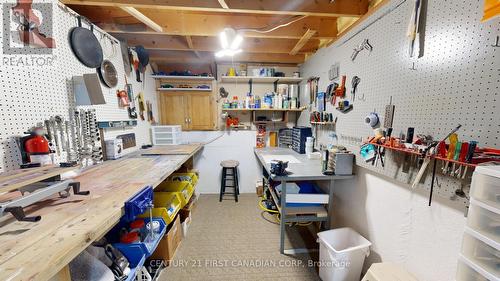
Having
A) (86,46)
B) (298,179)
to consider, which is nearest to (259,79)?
(298,179)

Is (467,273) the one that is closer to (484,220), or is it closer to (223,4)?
(484,220)

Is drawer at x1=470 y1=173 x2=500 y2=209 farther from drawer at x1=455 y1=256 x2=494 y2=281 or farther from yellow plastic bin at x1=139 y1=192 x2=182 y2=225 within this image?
yellow plastic bin at x1=139 y1=192 x2=182 y2=225

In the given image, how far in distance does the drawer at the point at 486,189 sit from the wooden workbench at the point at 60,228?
1462 mm

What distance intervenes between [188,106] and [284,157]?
1.96 metres

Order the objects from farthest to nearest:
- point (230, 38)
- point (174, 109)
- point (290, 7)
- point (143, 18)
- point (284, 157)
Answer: point (174, 109), point (284, 157), point (230, 38), point (143, 18), point (290, 7)

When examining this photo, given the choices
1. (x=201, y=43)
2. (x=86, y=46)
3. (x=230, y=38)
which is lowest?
(x=86, y=46)

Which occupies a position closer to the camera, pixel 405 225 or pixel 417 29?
pixel 417 29

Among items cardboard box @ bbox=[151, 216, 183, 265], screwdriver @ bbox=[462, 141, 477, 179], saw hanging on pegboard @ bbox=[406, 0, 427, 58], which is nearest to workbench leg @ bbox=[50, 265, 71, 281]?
cardboard box @ bbox=[151, 216, 183, 265]

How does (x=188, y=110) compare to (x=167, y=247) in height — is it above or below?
above

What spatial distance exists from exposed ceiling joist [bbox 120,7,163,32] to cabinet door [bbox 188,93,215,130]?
1381mm

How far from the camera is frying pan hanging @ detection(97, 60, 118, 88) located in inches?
72.9

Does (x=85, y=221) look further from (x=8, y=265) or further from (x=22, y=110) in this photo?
(x=22, y=110)

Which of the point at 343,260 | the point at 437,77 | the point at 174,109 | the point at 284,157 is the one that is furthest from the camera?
the point at 174,109

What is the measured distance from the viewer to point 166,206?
1730mm
